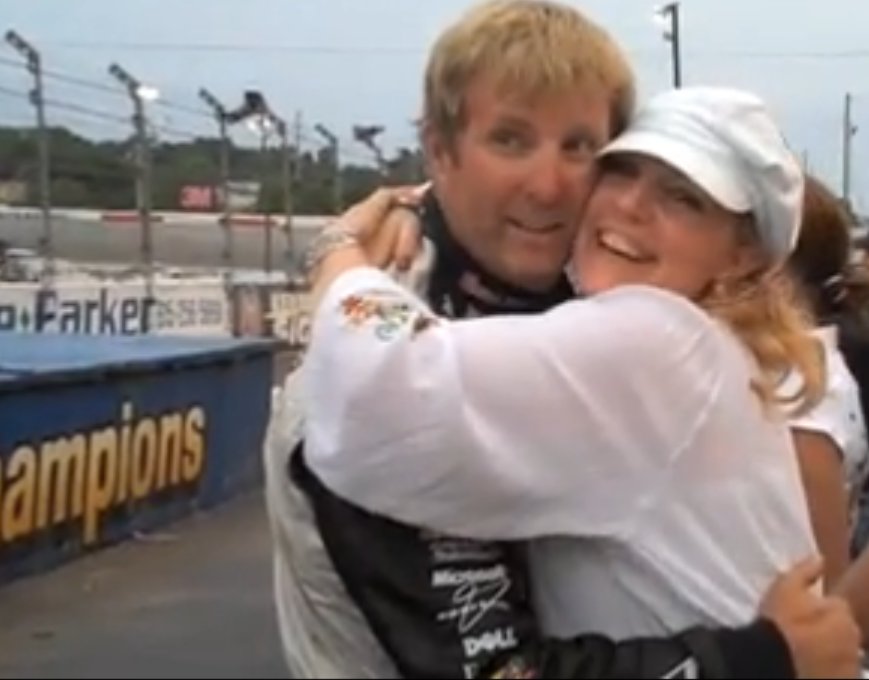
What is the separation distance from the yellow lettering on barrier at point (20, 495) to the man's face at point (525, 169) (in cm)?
885

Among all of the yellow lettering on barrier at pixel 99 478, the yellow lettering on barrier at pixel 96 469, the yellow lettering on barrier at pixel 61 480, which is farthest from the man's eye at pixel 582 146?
the yellow lettering on barrier at pixel 99 478

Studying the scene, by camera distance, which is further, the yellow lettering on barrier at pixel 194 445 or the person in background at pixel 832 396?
the yellow lettering on barrier at pixel 194 445

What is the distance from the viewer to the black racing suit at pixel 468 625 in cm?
194

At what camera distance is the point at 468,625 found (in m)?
1.95

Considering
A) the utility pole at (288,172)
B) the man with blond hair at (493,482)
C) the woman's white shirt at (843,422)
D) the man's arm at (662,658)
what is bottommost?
the utility pole at (288,172)

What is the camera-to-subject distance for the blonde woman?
6.29 feet

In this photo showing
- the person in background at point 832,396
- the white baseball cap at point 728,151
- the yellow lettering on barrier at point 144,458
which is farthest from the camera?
the yellow lettering on barrier at point 144,458

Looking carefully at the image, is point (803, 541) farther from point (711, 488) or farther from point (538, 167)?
point (538, 167)

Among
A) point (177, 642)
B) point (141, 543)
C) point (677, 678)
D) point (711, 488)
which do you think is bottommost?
point (141, 543)

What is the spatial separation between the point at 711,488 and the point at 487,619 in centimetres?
24

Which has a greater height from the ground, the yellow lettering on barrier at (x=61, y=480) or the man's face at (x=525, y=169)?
the man's face at (x=525, y=169)

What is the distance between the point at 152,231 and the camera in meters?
23.7

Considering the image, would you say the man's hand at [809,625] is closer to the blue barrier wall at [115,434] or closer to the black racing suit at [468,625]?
the black racing suit at [468,625]

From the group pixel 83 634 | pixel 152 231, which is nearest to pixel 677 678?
pixel 83 634
